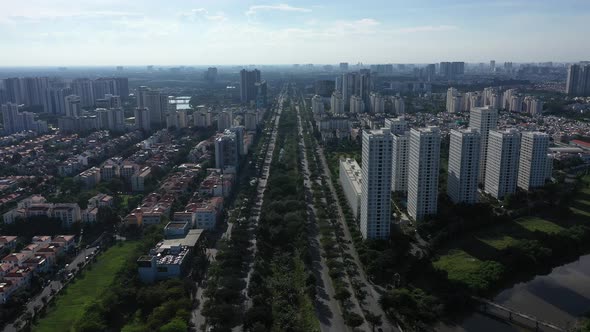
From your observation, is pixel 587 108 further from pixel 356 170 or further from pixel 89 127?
pixel 89 127

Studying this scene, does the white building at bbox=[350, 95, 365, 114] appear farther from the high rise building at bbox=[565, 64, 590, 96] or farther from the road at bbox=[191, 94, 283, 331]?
the high rise building at bbox=[565, 64, 590, 96]

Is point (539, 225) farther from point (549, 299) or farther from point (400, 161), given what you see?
point (400, 161)

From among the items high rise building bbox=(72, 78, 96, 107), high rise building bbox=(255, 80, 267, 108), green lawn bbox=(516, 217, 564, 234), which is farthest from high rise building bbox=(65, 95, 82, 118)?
green lawn bbox=(516, 217, 564, 234)

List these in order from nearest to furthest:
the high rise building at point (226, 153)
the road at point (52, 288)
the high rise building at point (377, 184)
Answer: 1. the road at point (52, 288)
2. the high rise building at point (377, 184)
3. the high rise building at point (226, 153)

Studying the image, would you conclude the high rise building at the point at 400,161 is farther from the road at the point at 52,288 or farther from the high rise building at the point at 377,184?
the road at the point at 52,288

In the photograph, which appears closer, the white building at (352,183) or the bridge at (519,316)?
the bridge at (519,316)

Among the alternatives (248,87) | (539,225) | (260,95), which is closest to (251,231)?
(539,225)

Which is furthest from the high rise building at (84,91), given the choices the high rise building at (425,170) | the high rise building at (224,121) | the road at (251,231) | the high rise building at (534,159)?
the high rise building at (534,159)

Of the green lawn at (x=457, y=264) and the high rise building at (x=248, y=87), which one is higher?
the high rise building at (x=248, y=87)
